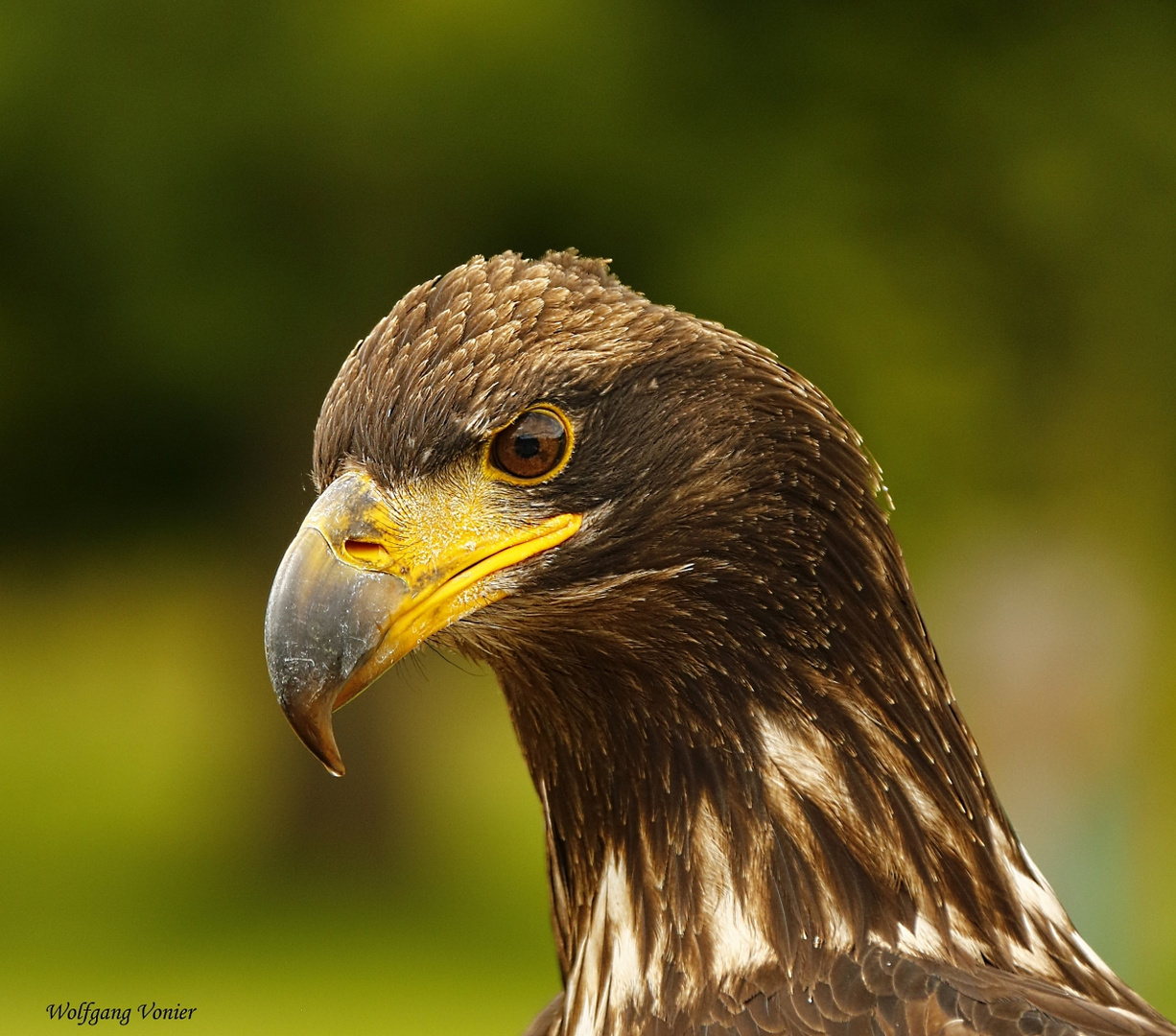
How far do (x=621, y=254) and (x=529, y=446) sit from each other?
6577 mm

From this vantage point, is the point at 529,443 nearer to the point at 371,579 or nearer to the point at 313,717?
the point at 371,579

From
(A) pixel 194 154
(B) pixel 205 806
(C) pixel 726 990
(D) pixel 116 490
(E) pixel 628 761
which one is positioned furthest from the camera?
(B) pixel 205 806

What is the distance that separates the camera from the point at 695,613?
2906mm

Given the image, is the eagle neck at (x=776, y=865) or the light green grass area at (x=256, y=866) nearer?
the eagle neck at (x=776, y=865)

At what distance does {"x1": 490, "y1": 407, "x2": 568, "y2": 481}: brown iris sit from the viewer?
2871 millimetres

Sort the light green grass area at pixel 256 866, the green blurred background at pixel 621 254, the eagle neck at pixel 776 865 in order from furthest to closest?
the light green grass area at pixel 256 866, the green blurred background at pixel 621 254, the eagle neck at pixel 776 865

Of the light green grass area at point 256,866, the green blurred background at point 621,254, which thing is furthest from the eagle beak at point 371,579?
the light green grass area at point 256,866

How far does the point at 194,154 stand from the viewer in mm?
9469

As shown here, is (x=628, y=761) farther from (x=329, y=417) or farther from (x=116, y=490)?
(x=116, y=490)

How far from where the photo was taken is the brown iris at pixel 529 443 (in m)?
2.87

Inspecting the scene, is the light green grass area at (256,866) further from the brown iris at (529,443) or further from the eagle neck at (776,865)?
the brown iris at (529,443)

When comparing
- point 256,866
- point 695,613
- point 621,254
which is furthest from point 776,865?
point 256,866

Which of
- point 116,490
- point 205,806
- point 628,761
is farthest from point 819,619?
point 205,806

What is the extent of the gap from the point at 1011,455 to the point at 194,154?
524 cm
